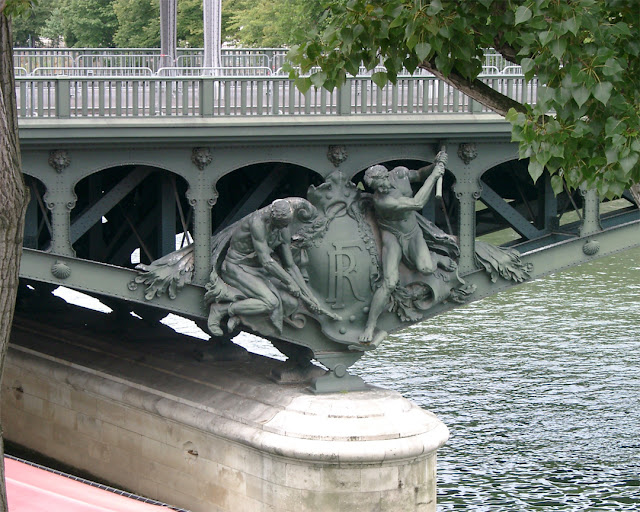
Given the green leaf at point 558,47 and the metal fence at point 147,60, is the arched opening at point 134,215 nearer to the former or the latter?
the metal fence at point 147,60

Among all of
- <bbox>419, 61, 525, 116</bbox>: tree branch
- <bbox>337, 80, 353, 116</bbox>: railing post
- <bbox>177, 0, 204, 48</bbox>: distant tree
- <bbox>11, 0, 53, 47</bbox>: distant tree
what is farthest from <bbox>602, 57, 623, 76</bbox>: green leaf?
<bbox>11, 0, 53, 47</bbox>: distant tree

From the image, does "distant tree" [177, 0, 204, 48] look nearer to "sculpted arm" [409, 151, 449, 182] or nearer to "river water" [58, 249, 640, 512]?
"river water" [58, 249, 640, 512]

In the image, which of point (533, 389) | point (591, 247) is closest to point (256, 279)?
point (591, 247)

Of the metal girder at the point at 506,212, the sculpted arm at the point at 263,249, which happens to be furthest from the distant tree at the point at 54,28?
the sculpted arm at the point at 263,249

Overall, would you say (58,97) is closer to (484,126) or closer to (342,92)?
(342,92)

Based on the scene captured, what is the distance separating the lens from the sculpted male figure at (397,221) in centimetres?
2073

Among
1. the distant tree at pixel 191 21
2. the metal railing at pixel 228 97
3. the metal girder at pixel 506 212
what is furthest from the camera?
the distant tree at pixel 191 21

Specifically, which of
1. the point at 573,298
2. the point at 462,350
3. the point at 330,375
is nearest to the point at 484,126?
the point at 330,375

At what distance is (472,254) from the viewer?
22.3m

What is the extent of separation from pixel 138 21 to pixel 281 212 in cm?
4317

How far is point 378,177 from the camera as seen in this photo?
20.5m

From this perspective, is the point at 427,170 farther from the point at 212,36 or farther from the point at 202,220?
the point at 212,36

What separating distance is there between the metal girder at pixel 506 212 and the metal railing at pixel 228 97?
1609 millimetres

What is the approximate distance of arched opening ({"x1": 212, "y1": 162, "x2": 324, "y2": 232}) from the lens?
22266 millimetres
